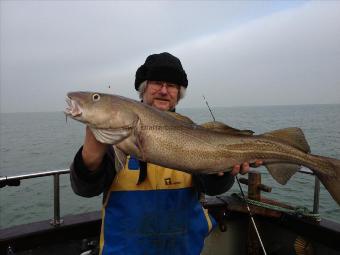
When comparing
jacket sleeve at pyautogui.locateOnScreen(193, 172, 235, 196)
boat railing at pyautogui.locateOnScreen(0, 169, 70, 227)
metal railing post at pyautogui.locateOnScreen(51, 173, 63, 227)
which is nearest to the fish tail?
jacket sleeve at pyautogui.locateOnScreen(193, 172, 235, 196)

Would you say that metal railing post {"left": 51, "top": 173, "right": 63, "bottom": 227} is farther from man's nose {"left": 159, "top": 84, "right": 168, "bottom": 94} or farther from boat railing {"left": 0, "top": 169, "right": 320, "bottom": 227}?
man's nose {"left": 159, "top": 84, "right": 168, "bottom": 94}

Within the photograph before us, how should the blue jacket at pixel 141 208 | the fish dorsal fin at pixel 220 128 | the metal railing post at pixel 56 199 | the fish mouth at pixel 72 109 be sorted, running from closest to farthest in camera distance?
the fish mouth at pixel 72 109 → the blue jacket at pixel 141 208 → the fish dorsal fin at pixel 220 128 → the metal railing post at pixel 56 199

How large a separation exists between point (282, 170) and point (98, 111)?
201 centimetres

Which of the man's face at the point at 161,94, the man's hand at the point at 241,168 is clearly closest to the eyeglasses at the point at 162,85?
the man's face at the point at 161,94

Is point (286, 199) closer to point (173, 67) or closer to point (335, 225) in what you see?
point (335, 225)

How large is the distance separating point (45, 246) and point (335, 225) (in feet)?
13.7

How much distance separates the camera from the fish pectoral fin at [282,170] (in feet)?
11.2

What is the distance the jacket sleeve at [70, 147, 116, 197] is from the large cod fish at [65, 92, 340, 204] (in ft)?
0.85

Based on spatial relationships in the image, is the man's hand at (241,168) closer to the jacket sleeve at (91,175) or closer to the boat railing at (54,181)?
the jacket sleeve at (91,175)

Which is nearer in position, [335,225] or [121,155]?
[121,155]

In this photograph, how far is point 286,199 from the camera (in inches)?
610

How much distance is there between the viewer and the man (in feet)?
9.52

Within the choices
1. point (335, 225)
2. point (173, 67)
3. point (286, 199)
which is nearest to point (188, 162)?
Answer: point (173, 67)

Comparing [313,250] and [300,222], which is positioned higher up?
[300,222]
